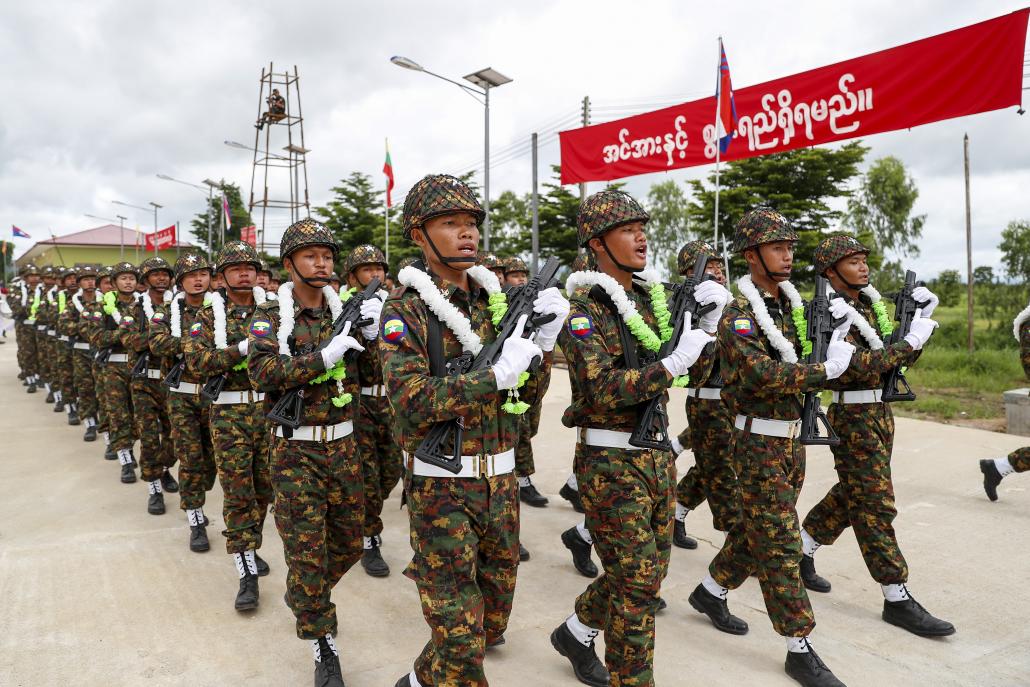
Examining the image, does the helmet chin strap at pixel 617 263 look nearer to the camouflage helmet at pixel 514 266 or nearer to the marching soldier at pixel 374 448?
the marching soldier at pixel 374 448

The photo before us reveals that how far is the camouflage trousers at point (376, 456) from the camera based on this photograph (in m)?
5.23

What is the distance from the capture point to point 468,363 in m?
2.89

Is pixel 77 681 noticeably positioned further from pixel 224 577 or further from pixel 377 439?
pixel 377 439

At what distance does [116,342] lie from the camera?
25.6 feet

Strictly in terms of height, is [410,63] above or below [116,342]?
above

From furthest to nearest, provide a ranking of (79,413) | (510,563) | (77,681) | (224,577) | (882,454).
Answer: (79,413) < (224,577) < (882,454) < (77,681) < (510,563)

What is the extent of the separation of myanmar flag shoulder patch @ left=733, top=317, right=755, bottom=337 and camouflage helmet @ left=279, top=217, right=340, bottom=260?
2391 mm

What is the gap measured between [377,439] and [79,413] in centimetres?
745

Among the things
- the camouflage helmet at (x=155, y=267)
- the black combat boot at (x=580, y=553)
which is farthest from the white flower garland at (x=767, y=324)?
the camouflage helmet at (x=155, y=267)

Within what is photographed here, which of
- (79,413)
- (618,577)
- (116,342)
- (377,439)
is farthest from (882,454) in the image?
(79,413)

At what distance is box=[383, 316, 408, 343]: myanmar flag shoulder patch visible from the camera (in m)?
2.79

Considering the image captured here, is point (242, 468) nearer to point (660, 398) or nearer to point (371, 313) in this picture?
point (371, 313)

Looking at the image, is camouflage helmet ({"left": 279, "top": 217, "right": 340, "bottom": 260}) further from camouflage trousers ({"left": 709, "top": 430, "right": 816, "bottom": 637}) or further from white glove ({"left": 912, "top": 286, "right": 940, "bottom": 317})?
white glove ({"left": 912, "top": 286, "right": 940, "bottom": 317})

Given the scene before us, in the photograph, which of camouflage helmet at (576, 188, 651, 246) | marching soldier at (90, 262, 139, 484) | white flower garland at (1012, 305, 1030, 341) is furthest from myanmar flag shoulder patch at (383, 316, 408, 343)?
marching soldier at (90, 262, 139, 484)
